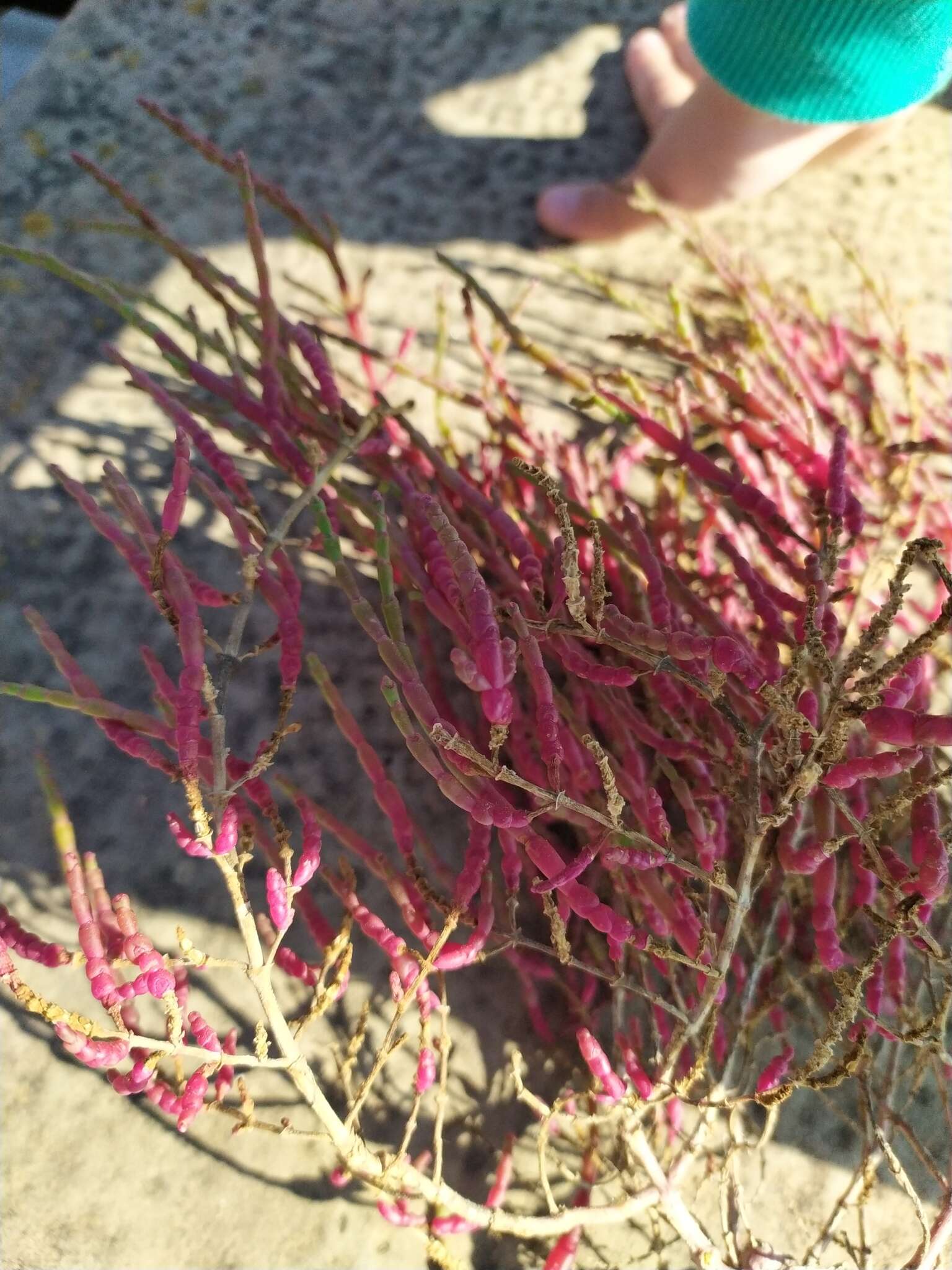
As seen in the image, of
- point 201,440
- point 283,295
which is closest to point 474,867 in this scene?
point 201,440

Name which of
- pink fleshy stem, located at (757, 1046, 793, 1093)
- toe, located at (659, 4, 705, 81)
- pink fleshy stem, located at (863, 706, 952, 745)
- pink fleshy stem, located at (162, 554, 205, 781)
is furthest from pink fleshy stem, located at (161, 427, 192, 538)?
toe, located at (659, 4, 705, 81)

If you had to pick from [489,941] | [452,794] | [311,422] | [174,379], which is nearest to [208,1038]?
[452,794]

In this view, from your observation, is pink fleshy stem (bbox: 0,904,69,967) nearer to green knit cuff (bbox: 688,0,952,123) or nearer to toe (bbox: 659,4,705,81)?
green knit cuff (bbox: 688,0,952,123)

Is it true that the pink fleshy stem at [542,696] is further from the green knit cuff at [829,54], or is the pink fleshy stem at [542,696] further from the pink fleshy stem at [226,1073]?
the green knit cuff at [829,54]

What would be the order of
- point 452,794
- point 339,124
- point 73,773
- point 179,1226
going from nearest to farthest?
1. point 452,794
2. point 179,1226
3. point 73,773
4. point 339,124

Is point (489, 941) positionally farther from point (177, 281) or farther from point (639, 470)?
point (177, 281)

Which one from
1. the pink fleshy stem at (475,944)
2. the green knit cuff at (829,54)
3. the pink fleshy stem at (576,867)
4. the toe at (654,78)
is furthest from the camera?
the toe at (654,78)

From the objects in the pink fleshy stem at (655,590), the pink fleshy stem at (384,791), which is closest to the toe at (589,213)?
the pink fleshy stem at (655,590)
